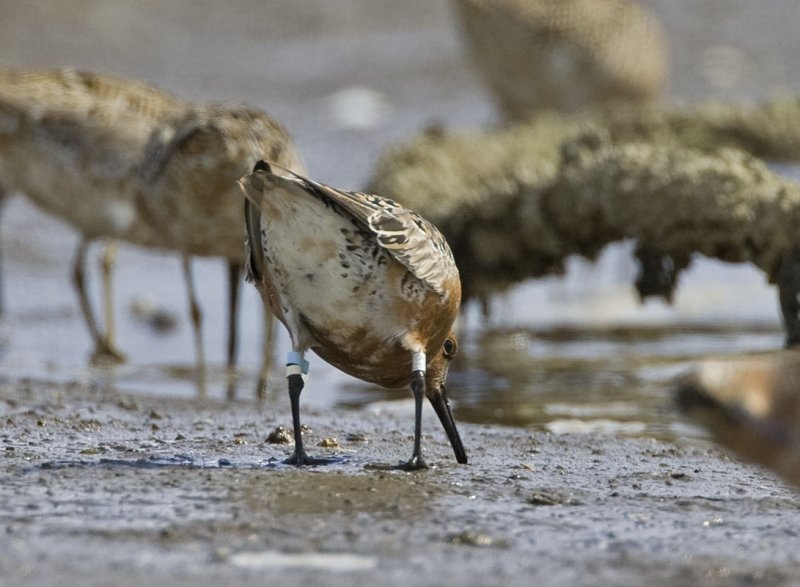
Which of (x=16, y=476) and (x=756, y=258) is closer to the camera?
(x=16, y=476)

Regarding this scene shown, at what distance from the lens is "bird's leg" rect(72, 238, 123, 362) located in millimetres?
9746

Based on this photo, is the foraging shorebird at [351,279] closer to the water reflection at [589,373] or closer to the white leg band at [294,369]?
the white leg band at [294,369]

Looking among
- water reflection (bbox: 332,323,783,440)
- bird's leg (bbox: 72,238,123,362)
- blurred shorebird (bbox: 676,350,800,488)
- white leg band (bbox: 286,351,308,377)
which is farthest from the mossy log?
blurred shorebird (bbox: 676,350,800,488)

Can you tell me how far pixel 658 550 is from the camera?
4402mm

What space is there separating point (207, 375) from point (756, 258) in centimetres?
337

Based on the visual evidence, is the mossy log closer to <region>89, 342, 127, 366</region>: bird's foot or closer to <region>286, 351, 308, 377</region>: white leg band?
<region>89, 342, 127, 366</region>: bird's foot

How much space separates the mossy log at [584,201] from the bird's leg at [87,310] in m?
2.13

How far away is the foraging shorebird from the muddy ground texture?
378mm

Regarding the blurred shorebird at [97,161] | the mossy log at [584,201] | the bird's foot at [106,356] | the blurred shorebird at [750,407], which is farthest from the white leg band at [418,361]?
the bird's foot at [106,356]

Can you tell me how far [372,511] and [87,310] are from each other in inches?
227

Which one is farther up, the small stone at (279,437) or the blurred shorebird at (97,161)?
the blurred shorebird at (97,161)

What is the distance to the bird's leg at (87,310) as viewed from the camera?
9.75 m

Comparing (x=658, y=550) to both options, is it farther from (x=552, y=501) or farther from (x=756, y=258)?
(x=756, y=258)

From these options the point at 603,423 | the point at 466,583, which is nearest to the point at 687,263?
the point at 603,423
